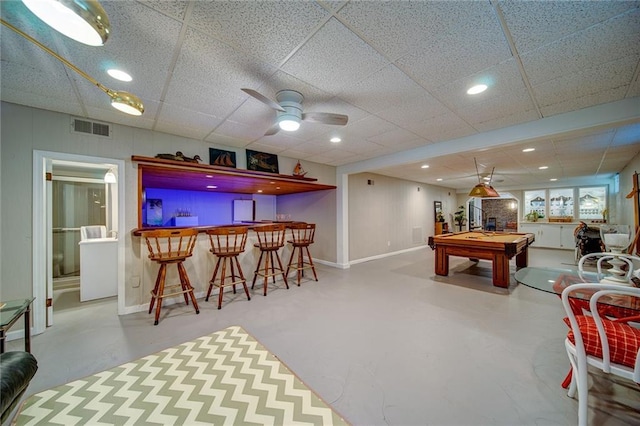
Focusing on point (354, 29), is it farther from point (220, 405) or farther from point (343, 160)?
point (343, 160)

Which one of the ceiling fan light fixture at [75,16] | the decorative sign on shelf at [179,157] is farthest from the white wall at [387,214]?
the ceiling fan light fixture at [75,16]

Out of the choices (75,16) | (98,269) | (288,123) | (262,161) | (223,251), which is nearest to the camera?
(75,16)

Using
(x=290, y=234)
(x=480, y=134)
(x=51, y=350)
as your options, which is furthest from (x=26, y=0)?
(x=480, y=134)

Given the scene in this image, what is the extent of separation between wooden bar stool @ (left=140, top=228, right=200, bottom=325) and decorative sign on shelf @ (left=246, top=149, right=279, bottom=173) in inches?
62.1

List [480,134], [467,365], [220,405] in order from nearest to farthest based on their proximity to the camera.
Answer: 1. [220,405]
2. [467,365]
3. [480,134]

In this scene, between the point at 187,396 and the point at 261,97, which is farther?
the point at 261,97

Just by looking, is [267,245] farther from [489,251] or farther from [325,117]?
[489,251]

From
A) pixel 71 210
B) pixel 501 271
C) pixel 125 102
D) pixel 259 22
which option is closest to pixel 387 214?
pixel 501 271

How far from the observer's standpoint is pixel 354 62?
1822 mm

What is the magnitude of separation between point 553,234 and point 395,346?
9456 mm

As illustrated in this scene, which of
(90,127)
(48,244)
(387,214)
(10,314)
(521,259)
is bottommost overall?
(521,259)

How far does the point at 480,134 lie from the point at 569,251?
7.76 meters

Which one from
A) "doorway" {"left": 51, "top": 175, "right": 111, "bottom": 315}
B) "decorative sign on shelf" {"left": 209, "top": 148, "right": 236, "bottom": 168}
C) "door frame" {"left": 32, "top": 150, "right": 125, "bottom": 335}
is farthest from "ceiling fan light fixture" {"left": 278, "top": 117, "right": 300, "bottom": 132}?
"doorway" {"left": 51, "top": 175, "right": 111, "bottom": 315}

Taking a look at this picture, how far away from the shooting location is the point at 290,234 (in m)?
4.60
